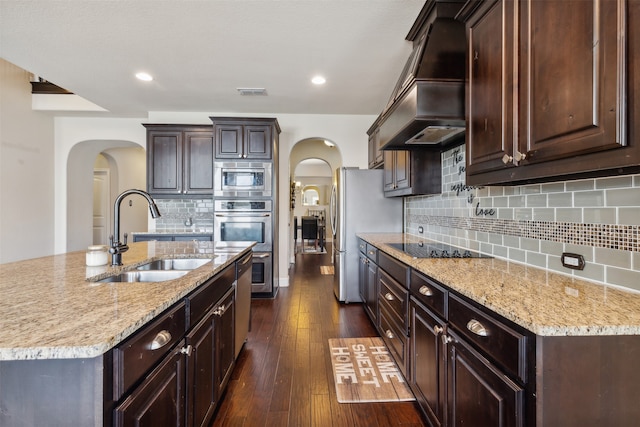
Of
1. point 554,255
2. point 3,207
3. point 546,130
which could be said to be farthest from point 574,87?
point 3,207

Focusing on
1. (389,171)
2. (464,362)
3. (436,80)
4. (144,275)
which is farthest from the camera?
(389,171)

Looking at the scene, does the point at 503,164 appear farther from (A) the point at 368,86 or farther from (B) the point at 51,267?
(A) the point at 368,86

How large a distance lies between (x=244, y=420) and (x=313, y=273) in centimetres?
387

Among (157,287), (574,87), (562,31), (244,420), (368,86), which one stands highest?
(368,86)

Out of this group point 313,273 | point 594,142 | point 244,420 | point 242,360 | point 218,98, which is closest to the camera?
Result: point 594,142

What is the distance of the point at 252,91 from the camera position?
3.60 metres

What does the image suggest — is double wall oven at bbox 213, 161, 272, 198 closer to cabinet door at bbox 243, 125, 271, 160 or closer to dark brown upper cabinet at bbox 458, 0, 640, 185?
cabinet door at bbox 243, 125, 271, 160

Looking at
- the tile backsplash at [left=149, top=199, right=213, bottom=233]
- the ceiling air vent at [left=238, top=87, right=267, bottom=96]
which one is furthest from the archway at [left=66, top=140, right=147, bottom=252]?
the ceiling air vent at [left=238, top=87, right=267, bottom=96]

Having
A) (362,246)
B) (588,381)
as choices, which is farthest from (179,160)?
(588,381)

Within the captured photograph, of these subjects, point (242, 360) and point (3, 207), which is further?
point (3, 207)

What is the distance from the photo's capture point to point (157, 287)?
3.77 feet

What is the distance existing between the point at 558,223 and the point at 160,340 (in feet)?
5.86

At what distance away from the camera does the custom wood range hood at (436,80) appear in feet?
5.60

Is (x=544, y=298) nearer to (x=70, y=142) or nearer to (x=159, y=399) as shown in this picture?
(x=159, y=399)
